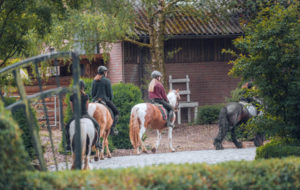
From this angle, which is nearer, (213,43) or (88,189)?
(88,189)

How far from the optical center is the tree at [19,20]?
1074cm

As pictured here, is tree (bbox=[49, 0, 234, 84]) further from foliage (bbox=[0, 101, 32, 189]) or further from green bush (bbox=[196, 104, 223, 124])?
foliage (bbox=[0, 101, 32, 189])

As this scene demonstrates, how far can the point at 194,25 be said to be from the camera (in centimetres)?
2552

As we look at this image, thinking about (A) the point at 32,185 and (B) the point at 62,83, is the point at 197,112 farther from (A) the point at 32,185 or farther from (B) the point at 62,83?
(A) the point at 32,185

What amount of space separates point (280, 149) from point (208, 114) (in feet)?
44.2

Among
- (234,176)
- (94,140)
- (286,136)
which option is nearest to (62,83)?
(94,140)

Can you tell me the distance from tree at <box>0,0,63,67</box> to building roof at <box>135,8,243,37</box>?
1305 cm

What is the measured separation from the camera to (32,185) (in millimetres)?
5480

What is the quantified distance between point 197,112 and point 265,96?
519 inches

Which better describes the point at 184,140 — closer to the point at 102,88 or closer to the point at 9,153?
the point at 102,88

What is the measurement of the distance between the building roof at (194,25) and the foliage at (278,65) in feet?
43.8

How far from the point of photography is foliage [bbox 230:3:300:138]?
10.5m

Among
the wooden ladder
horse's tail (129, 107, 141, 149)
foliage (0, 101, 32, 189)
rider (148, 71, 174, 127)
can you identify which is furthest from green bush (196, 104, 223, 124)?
foliage (0, 101, 32, 189)

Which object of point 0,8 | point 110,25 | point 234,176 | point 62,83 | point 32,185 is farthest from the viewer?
point 62,83
